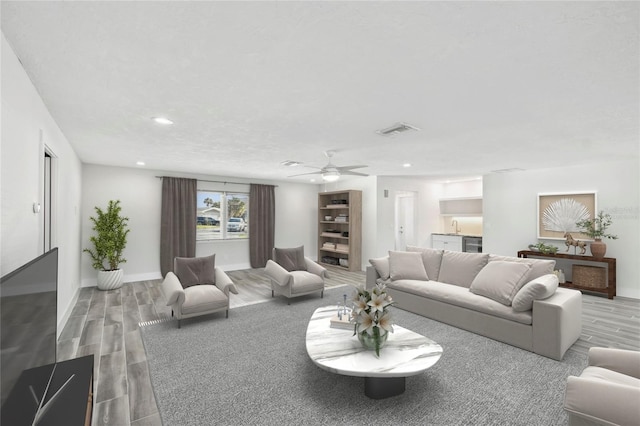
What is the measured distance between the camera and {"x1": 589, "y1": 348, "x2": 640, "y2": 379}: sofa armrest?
1867mm

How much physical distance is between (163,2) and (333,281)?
5613 mm

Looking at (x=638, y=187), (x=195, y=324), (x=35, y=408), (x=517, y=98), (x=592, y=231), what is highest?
(x=517, y=98)

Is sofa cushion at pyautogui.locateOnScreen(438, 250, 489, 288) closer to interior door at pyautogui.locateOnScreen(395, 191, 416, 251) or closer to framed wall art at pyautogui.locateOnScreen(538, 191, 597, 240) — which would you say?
framed wall art at pyautogui.locateOnScreen(538, 191, 597, 240)

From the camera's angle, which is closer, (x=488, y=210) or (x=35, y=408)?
(x=35, y=408)

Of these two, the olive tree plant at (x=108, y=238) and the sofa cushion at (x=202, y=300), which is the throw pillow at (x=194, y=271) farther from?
the olive tree plant at (x=108, y=238)

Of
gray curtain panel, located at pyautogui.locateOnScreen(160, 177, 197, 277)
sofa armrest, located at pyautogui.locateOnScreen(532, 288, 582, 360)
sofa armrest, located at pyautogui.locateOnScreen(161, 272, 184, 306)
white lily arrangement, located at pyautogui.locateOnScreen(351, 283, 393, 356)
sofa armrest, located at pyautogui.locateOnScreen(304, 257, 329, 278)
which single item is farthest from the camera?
gray curtain panel, located at pyautogui.locateOnScreen(160, 177, 197, 277)

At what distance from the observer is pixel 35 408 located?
1.38m

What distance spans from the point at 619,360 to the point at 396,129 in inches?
101

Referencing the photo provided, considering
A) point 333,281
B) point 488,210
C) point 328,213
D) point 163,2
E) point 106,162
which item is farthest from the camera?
point 328,213

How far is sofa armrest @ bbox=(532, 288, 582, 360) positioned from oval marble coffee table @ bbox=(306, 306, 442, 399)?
133 cm

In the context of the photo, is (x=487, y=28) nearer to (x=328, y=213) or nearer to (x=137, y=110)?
(x=137, y=110)

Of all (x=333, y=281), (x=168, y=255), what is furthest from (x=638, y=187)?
(x=168, y=255)

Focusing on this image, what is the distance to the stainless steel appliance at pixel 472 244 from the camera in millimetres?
7855

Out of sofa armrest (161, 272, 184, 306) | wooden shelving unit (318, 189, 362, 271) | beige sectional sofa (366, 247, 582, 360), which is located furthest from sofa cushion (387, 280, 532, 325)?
wooden shelving unit (318, 189, 362, 271)
